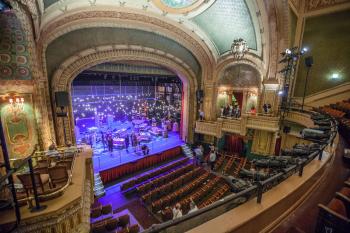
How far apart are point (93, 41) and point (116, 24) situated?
148 centimetres

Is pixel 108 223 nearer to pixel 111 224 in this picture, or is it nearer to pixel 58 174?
pixel 111 224

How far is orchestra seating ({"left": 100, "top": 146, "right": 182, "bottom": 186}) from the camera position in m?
9.66

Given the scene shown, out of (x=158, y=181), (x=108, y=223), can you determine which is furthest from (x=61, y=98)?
(x=158, y=181)

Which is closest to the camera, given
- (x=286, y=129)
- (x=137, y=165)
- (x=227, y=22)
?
(x=227, y=22)

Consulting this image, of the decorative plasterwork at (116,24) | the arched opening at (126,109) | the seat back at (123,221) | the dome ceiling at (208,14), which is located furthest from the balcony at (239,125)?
the seat back at (123,221)

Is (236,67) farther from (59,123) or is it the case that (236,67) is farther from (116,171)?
(59,123)

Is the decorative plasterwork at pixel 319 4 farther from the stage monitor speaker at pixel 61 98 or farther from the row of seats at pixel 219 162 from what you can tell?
the stage monitor speaker at pixel 61 98

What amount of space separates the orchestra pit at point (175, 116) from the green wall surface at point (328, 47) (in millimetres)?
54

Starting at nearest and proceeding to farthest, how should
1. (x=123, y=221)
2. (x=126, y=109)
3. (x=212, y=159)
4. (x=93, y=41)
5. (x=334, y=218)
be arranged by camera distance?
(x=334, y=218), (x=123, y=221), (x=93, y=41), (x=212, y=159), (x=126, y=109)

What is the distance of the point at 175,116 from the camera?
1808 cm

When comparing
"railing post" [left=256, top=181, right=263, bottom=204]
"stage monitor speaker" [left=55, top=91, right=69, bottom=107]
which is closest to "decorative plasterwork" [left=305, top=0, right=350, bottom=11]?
"railing post" [left=256, top=181, right=263, bottom=204]

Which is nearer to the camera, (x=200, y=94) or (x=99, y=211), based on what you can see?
(x=99, y=211)

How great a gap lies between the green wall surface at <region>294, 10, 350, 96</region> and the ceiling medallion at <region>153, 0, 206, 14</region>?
6619 millimetres

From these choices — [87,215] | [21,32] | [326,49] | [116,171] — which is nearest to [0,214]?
[87,215]
